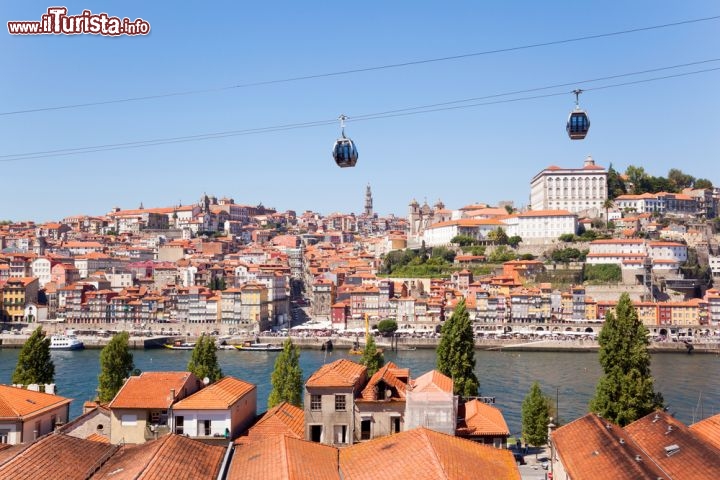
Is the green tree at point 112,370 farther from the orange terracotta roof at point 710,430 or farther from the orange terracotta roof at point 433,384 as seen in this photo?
the orange terracotta roof at point 710,430

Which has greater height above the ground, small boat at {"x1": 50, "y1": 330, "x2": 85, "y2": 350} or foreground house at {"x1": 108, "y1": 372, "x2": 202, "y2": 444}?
foreground house at {"x1": 108, "y1": 372, "x2": 202, "y2": 444}

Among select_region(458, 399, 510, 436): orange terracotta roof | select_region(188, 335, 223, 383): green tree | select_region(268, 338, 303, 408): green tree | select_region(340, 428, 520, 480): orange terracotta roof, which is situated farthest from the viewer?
select_region(188, 335, 223, 383): green tree

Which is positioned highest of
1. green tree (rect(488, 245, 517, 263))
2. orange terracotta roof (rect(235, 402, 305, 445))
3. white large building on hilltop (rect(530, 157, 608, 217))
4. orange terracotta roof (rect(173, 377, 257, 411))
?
white large building on hilltop (rect(530, 157, 608, 217))

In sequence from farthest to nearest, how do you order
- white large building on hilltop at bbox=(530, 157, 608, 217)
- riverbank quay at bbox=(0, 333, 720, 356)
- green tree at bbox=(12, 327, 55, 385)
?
white large building on hilltop at bbox=(530, 157, 608, 217) < riverbank quay at bbox=(0, 333, 720, 356) < green tree at bbox=(12, 327, 55, 385)

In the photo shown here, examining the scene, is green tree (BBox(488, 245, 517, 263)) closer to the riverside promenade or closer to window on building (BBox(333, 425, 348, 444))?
the riverside promenade

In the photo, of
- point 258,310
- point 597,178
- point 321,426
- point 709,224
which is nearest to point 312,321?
point 258,310

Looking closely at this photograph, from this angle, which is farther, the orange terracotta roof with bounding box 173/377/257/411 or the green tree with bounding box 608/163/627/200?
the green tree with bounding box 608/163/627/200

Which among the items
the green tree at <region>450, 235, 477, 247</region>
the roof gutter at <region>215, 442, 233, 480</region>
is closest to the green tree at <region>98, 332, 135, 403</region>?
the roof gutter at <region>215, 442, 233, 480</region>
